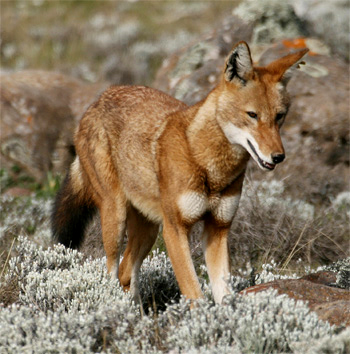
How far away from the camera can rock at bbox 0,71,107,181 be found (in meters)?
9.20

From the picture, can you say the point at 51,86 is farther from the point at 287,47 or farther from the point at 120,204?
the point at 120,204

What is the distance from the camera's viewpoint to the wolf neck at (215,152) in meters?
4.41

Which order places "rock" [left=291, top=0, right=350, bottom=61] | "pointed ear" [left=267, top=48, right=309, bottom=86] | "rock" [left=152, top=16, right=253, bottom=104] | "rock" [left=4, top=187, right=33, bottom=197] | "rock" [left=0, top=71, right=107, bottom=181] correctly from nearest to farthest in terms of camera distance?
"pointed ear" [left=267, top=48, right=309, bottom=86] < "rock" [left=152, top=16, right=253, bottom=104] < "rock" [left=4, top=187, right=33, bottom=197] < "rock" [left=0, top=71, right=107, bottom=181] < "rock" [left=291, top=0, right=350, bottom=61]

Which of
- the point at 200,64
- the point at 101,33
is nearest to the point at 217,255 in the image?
the point at 200,64

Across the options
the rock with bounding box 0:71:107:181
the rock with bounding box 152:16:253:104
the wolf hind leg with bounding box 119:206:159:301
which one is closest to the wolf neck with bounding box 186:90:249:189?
the wolf hind leg with bounding box 119:206:159:301

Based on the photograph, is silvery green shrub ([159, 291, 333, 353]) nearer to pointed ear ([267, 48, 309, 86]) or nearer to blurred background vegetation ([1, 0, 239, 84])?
pointed ear ([267, 48, 309, 86])

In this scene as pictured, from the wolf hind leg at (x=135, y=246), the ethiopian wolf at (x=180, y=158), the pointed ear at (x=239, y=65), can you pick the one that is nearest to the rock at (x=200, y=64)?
the ethiopian wolf at (x=180, y=158)

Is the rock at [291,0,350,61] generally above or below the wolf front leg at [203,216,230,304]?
below

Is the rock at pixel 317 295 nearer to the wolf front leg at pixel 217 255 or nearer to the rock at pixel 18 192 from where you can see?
the wolf front leg at pixel 217 255

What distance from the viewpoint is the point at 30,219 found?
7.47 meters

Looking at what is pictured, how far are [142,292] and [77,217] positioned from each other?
2.74 ft

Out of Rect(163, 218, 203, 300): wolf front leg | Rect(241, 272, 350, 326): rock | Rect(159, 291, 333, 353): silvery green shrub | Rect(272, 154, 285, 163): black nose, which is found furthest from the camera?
Rect(163, 218, 203, 300): wolf front leg

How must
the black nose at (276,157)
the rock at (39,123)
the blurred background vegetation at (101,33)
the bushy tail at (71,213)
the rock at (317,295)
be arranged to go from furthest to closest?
the blurred background vegetation at (101,33) < the rock at (39,123) < the bushy tail at (71,213) < the black nose at (276,157) < the rock at (317,295)

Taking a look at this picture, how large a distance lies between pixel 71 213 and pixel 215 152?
1.79 metres
